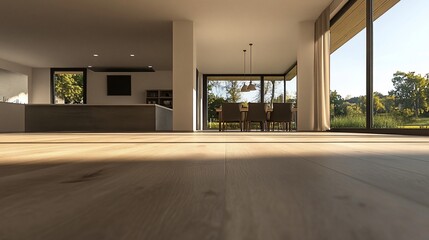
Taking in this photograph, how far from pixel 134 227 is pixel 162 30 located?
727cm

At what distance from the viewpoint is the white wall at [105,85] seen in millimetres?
11633

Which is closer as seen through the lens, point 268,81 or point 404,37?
point 404,37

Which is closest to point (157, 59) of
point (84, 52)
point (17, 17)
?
point (84, 52)

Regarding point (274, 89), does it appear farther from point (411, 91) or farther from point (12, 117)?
point (411, 91)

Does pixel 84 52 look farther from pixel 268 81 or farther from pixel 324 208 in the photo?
pixel 324 208

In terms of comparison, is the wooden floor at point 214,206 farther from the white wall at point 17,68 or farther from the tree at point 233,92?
the tree at point 233,92

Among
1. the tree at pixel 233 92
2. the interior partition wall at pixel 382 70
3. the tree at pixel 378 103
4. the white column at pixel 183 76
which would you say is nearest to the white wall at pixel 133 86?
the tree at pixel 233 92

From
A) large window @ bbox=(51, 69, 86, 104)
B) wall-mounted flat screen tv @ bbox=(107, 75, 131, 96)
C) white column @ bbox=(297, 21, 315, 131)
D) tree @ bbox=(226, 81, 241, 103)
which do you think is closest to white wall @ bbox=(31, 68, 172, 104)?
wall-mounted flat screen tv @ bbox=(107, 75, 131, 96)

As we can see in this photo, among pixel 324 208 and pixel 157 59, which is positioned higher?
pixel 157 59

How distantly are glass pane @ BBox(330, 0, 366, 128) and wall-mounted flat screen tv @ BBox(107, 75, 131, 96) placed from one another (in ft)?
23.8

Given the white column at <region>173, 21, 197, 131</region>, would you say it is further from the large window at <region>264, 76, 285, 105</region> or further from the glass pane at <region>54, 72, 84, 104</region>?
the glass pane at <region>54, 72, 84, 104</region>

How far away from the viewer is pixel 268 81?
12.4 m

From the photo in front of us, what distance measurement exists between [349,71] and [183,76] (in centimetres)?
292

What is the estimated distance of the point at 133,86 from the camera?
11914 millimetres
